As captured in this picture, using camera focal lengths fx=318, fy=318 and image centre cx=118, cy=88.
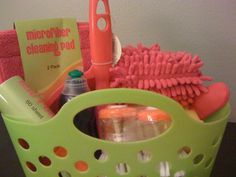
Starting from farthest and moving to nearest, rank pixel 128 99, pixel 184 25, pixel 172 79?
pixel 184 25 < pixel 172 79 < pixel 128 99

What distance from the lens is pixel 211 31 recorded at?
609 millimetres

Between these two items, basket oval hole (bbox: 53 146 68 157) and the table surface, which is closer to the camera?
basket oval hole (bbox: 53 146 68 157)

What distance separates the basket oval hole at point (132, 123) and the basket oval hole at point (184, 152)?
33 mm

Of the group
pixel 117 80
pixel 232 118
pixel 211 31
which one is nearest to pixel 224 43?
pixel 211 31

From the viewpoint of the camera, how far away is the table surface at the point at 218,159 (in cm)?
51

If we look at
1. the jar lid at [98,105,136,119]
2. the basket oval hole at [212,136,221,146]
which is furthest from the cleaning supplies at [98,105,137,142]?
the basket oval hole at [212,136,221,146]

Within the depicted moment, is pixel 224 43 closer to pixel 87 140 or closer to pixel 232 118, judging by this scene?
pixel 232 118

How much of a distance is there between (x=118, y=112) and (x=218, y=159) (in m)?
0.24

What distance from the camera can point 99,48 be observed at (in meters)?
0.47

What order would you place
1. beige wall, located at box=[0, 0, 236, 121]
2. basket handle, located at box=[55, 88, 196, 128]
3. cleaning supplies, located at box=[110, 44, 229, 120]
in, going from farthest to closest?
beige wall, located at box=[0, 0, 236, 121]
cleaning supplies, located at box=[110, 44, 229, 120]
basket handle, located at box=[55, 88, 196, 128]

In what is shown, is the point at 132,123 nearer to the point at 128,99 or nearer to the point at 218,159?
the point at 128,99

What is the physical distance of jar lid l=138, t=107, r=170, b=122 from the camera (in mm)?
405

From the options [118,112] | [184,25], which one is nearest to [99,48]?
[118,112]

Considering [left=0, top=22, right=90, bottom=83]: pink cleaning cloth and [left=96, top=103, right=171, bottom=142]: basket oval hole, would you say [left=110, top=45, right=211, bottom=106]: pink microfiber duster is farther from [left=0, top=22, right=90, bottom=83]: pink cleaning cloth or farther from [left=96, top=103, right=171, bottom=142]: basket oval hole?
[left=0, top=22, right=90, bottom=83]: pink cleaning cloth
